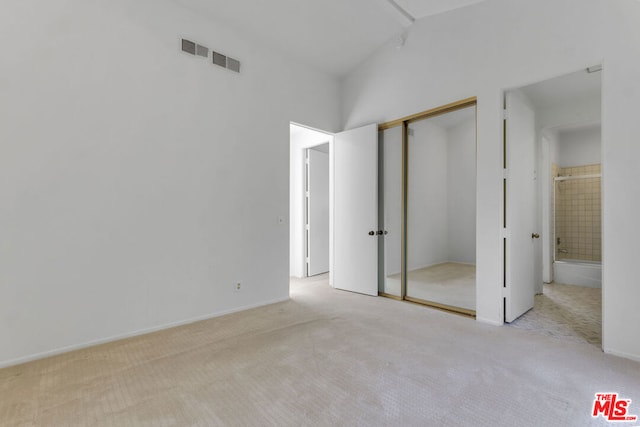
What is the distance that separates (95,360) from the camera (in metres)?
2.41

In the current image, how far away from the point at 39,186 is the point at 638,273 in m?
4.81

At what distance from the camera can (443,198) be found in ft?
18.2

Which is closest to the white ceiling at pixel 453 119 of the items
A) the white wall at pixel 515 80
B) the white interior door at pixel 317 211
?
the white wall at pixel 515 80

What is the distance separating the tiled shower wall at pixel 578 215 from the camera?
5090 mm

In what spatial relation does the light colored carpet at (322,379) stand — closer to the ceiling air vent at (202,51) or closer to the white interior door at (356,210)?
the white interior door at (356,210)

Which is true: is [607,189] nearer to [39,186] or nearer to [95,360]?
[95,360]

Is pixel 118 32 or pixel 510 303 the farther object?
pixel 510 303

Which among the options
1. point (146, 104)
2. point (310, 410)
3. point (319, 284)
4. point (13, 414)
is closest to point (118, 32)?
point (146, 104)

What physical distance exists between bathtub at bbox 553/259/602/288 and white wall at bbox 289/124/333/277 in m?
4.21

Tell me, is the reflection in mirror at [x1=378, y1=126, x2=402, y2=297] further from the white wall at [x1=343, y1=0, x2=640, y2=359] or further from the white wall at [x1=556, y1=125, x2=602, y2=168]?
the white wall at [x1=556, y1=125, x2=602, y2=168]

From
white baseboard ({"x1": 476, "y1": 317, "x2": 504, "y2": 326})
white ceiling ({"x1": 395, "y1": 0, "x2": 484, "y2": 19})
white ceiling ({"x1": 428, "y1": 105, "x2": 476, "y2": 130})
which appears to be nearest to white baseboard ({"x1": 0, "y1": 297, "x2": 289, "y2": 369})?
white baseboard ({"x1": 476, "y1": 317, "x2": 504, "y2": 326})

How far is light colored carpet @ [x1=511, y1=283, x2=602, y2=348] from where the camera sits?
9.45 ft

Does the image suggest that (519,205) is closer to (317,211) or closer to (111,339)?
(317,211)

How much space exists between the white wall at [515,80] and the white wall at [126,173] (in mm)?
1751
